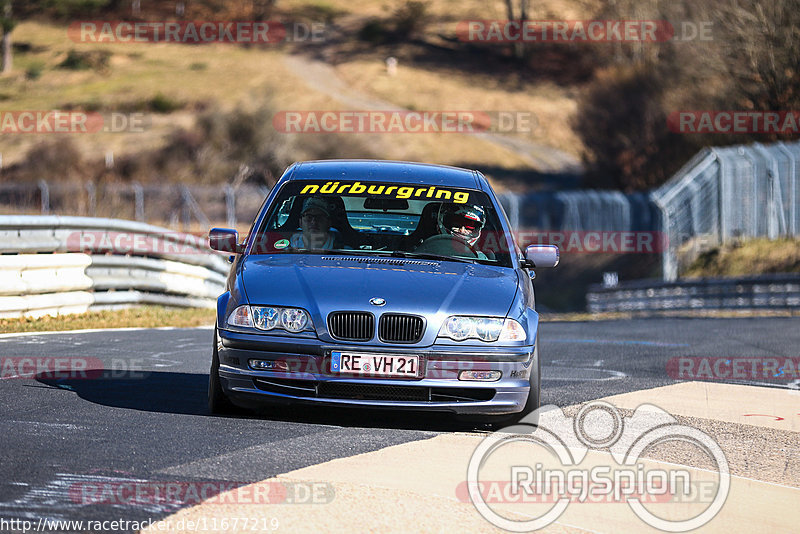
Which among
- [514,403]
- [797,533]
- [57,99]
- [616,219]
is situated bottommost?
[797,533]

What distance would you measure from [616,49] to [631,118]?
913 inches

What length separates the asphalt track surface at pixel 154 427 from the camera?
5.80m

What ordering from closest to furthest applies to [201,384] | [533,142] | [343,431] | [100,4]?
[343,431]
[201,384]
[533,142]
[100,4]

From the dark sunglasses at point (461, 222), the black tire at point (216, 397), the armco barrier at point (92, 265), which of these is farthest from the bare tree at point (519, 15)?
the black tire at point (216, 397)

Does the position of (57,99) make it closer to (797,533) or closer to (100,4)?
(100,4)

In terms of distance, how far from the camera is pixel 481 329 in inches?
287

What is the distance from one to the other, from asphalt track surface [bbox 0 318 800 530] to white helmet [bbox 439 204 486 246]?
1263mm

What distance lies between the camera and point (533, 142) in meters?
79.0

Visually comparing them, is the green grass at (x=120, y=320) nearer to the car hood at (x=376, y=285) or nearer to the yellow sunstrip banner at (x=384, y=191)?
the yellow sunstrip banner at (x=384, y=191)

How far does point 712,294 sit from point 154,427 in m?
20.1

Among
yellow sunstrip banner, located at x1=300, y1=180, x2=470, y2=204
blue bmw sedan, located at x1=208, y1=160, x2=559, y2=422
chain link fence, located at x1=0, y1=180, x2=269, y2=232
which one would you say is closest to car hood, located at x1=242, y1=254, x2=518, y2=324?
blue bmw sedan, located at x1=208, y1=160, x2=559, y2=422

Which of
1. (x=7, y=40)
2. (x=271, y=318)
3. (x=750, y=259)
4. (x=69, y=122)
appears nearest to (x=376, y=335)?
(x=271, y=318)

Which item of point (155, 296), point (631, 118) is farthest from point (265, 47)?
point (155, 296)

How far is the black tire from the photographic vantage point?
7.48 m
